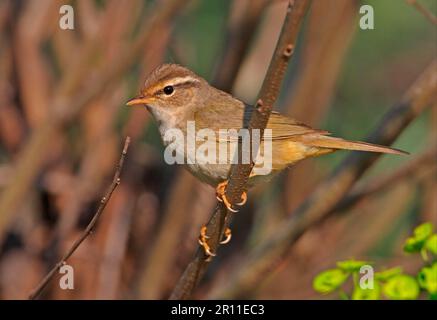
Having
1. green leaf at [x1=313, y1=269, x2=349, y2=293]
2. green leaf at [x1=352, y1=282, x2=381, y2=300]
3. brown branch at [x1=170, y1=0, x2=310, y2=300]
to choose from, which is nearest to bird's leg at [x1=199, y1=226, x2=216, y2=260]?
brown branch at [x1=170, y1=0, x2=310, y2=300]

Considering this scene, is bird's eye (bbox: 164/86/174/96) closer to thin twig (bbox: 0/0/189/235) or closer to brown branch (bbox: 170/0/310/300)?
thin twig (bbox: 0/0/189/235)

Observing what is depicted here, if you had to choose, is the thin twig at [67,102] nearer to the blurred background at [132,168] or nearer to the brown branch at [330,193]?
the blurred background at [132,168]

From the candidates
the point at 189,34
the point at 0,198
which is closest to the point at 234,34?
the point at 0,198

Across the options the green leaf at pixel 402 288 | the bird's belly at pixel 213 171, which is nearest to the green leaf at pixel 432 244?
the green leaf at pixel 402 288

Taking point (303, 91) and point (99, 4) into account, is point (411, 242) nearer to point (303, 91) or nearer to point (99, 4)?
point (303, 91)

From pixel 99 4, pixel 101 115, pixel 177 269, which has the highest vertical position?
pixel 99 4

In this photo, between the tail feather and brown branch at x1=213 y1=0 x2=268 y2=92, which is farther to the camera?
brown branch at x1=213 y1=0 x2=268 y2=92
